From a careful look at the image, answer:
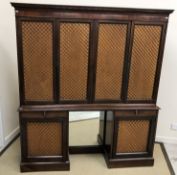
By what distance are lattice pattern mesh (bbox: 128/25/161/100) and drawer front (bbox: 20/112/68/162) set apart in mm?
781

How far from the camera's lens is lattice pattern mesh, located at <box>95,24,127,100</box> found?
2018mm

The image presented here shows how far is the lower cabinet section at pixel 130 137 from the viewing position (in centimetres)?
229

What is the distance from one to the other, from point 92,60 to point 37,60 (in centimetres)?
53

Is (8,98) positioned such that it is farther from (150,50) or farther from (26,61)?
(150,50)

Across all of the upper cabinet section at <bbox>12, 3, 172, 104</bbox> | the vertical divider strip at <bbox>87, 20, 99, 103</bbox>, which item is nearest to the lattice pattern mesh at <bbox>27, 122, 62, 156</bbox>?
the upper cabinet section at <bbox>12, 3, 172, 104</bbox>

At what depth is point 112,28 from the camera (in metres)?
2.01

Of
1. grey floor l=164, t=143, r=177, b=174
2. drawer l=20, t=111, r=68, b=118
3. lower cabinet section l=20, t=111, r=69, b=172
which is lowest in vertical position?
grey floor l=164, t=143, r=177, b=174

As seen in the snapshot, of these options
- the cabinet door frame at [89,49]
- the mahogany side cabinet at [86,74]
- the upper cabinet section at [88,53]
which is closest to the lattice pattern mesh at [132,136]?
the mahogany side cabinet at [86,74]

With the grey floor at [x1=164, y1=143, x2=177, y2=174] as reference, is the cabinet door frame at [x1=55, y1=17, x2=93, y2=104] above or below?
above

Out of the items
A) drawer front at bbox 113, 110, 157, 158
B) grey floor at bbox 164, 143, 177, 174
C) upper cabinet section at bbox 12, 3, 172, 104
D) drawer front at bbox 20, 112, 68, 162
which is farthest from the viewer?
grey floor at bbox 164, 143, 177, 174

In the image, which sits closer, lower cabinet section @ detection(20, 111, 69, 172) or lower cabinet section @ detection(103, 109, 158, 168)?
lower cabinet section @ detection(20, 111, 69, 172)

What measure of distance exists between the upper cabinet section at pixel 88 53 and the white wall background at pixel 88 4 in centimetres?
61

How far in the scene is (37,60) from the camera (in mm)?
2012

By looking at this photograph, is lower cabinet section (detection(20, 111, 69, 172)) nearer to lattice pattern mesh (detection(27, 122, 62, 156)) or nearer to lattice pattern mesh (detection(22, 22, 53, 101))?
lattice pattern mesh (detection(27, 122, 62, 156))
